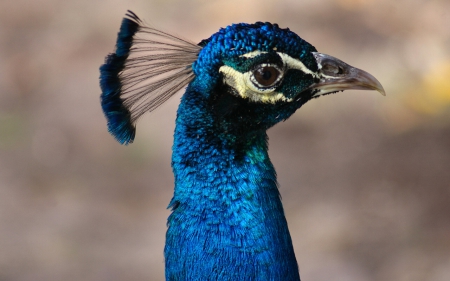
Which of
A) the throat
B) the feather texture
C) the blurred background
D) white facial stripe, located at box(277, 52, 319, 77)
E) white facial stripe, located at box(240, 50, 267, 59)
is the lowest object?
the throat

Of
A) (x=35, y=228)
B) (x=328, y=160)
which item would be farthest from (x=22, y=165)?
(x=328, y=160)

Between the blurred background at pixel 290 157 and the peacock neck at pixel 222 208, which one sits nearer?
the peacock neck at pixel 222 208

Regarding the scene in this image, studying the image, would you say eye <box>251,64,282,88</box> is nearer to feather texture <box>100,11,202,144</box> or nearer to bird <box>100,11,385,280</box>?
bird <box>100,11,385,280</box>

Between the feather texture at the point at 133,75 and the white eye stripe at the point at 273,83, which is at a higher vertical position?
the feather texture at the point at 133,75

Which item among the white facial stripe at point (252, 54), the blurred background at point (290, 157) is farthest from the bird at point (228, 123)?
the blurred background at point (290, 157)

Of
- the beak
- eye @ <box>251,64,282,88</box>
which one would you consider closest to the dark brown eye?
eye @ <box>251,64,282,88</box>

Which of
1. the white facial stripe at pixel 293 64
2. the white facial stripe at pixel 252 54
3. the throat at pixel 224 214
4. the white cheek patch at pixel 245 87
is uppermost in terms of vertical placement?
the white facial stripe at pixel 252 54

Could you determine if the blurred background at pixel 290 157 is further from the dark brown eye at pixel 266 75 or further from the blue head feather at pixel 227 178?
the dark brown eye at pixel 266 75

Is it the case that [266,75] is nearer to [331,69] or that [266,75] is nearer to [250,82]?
[250,82]
